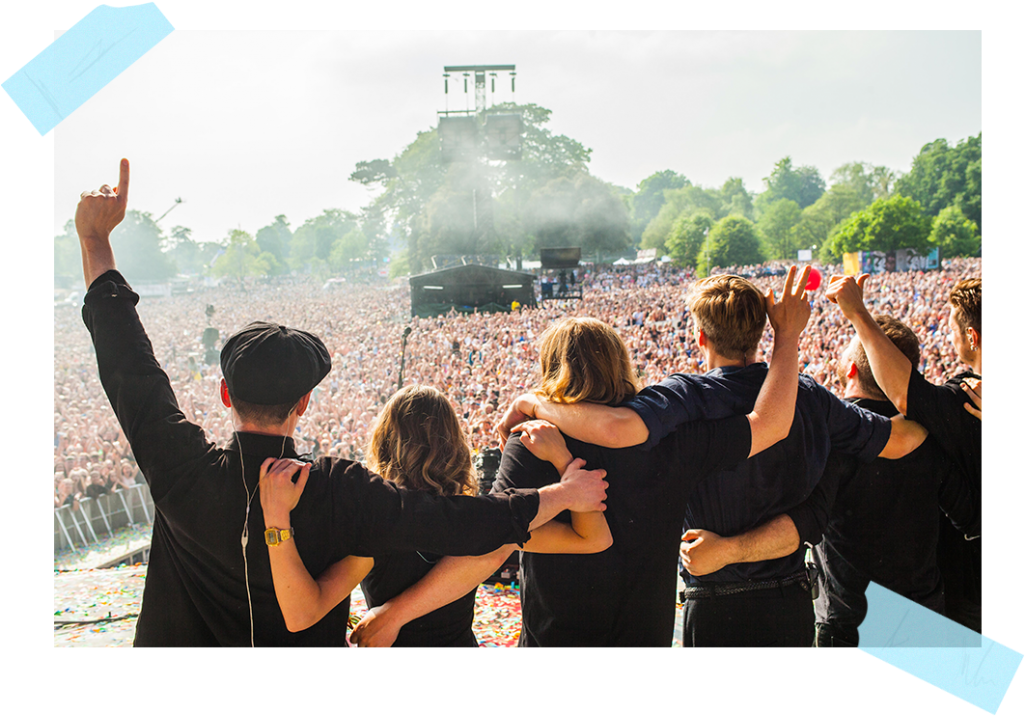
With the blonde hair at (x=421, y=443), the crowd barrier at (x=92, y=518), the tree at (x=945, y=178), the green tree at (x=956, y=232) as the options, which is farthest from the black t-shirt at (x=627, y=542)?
the crowd barrier at (x=92, y=518)

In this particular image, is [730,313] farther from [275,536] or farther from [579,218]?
[579,218]

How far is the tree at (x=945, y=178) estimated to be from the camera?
189 inches

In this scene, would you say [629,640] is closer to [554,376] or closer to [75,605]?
[554,376]

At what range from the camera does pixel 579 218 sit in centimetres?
538

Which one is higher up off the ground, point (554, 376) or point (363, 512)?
point (554, 376)

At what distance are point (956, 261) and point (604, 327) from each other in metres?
5.71

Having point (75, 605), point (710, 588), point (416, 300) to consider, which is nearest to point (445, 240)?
point (416, 300)

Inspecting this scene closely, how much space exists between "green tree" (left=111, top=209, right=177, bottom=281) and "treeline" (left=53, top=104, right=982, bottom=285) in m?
0.01

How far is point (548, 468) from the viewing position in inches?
68.2

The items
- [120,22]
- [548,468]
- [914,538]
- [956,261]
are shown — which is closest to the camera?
[548,468]

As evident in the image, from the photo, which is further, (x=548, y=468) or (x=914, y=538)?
(x=914, y=538)

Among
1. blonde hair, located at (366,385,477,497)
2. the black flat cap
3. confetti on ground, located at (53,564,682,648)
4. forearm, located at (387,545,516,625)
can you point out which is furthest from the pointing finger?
confetti on ground, located at (53,564,682,648)

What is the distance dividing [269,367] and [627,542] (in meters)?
1.04

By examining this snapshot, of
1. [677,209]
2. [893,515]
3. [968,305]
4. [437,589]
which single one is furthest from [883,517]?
[677,209]
